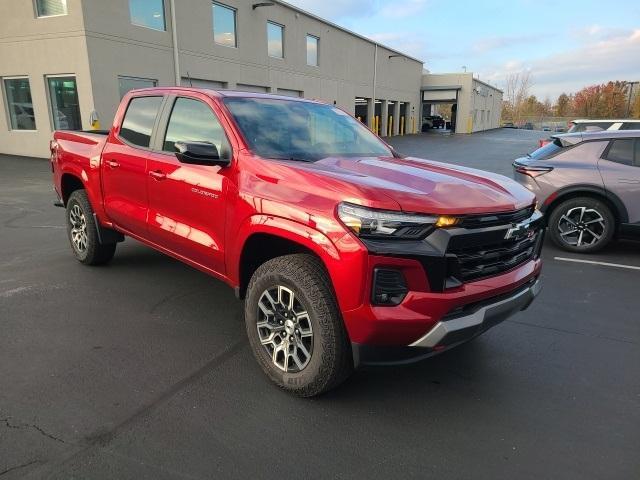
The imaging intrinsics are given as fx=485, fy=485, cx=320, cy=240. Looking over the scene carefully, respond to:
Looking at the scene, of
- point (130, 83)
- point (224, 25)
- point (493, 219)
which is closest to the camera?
point (493, 219)

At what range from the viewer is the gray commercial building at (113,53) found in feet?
49.6

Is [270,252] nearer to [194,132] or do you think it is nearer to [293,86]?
[194,132]

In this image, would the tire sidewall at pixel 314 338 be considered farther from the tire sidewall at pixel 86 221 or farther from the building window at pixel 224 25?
the building window at pixel 224 25

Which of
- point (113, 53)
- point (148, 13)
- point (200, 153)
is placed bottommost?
point (200, 153)

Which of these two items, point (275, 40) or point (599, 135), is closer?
point (599, 135)

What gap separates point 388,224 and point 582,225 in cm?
509

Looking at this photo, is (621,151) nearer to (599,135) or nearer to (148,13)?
(599,135)

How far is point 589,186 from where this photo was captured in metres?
6.38

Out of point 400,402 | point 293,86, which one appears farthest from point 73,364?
point 293,86

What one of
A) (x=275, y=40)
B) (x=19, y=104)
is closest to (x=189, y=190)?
(x=19, y=104)

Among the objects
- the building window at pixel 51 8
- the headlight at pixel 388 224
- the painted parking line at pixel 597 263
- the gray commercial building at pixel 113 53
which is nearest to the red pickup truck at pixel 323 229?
the headlight at pixel 388 224

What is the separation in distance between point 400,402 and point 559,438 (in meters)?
0.90

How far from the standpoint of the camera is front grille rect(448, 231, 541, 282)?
107 inches

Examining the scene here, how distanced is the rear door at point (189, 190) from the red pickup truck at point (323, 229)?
0.05 ft
